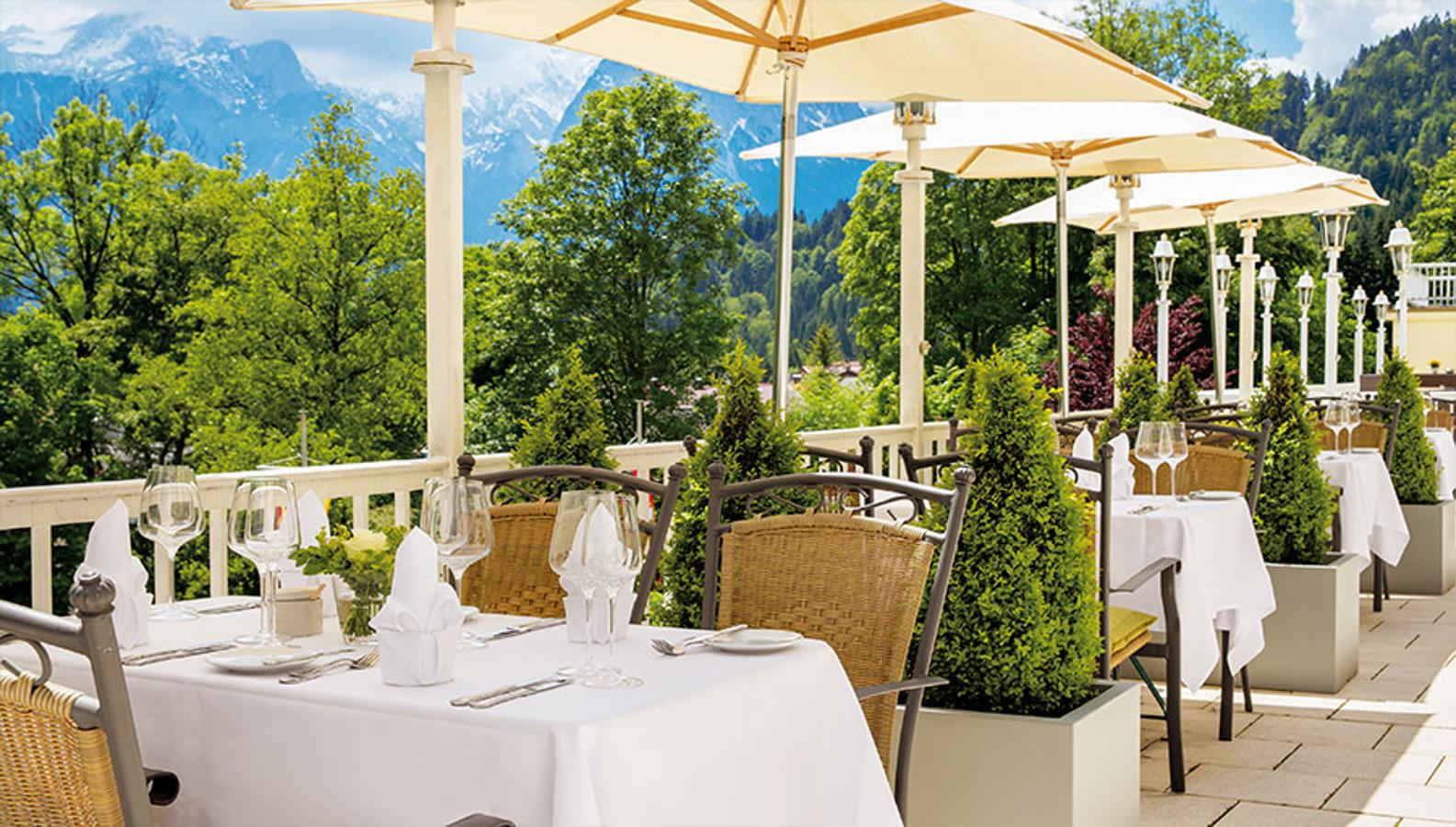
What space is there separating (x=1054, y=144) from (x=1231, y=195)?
7.02ft

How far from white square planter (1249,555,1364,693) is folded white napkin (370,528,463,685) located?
483cm

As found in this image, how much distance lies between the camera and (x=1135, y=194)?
461 inches

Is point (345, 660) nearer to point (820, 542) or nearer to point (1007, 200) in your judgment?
point (820, 542)

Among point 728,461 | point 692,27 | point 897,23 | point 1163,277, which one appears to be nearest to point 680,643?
point 728,461

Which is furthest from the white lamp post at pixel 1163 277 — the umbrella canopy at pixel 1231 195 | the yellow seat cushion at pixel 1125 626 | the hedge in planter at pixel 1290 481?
the yellow seat cushion at pixel 1125 626

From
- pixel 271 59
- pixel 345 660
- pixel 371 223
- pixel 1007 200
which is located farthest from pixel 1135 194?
pixel 271 59

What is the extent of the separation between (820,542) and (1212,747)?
9.54ft

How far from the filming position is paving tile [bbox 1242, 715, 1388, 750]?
5.51m

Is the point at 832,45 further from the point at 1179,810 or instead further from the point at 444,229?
the point at 1179,810

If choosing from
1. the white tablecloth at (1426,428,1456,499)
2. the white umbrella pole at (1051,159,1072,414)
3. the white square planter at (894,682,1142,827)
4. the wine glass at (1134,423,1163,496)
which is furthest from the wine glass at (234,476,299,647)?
the white tablecloth at (1426,428,1456,499)

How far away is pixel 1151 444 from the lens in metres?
5.62

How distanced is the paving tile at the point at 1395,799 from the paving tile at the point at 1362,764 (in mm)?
84

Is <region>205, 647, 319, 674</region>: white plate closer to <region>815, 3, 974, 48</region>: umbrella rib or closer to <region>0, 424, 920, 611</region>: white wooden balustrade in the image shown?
<region>0, 424, 920, 611</region>: white wooden balustrade

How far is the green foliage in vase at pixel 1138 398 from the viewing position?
26.8 feet
